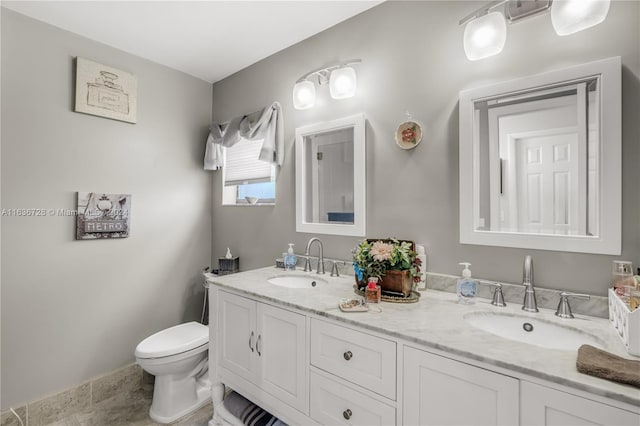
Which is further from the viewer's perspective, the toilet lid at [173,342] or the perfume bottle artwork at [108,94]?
the perfume bottle artwork at [108,94]

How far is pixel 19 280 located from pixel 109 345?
0.71 metres

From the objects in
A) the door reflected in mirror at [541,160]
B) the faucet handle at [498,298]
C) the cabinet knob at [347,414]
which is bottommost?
the cabinet knob at [347,414]

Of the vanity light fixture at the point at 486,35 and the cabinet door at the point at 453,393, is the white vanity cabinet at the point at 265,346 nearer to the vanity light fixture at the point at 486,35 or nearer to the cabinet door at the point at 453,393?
the cabinet door at the point at 453,393

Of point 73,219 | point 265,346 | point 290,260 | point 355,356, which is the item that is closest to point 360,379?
point 355,356

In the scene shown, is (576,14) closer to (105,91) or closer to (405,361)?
(405,361)

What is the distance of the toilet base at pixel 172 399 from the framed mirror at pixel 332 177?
50.1 inches

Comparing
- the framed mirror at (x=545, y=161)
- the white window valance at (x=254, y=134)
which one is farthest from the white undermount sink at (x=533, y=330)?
the white window valance at (x=254, y=134)

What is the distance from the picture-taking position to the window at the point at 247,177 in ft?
8.03

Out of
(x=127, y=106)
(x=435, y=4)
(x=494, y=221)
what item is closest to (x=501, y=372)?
(x=494, y=221)

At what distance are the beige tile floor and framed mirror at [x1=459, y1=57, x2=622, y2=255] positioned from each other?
1.97 m

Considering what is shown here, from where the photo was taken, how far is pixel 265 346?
1470 mm

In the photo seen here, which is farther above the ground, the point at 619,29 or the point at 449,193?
the point at 619,29

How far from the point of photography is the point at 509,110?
137cm

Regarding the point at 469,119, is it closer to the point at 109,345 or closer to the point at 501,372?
the point at 501,372
